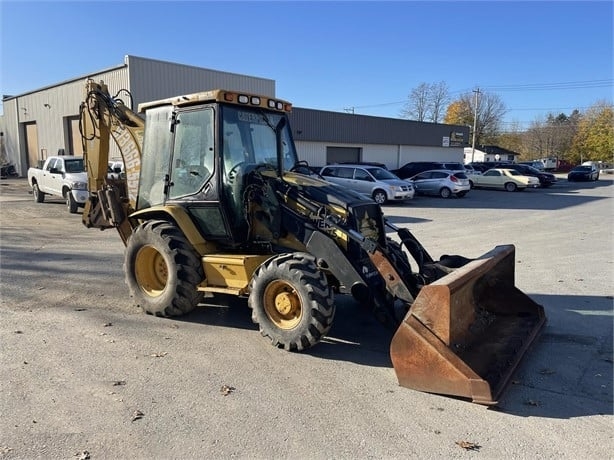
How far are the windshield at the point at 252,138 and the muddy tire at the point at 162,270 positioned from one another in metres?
1.12

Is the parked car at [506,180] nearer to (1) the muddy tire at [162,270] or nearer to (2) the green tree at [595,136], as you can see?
(1) the muddy tire at [162,270]

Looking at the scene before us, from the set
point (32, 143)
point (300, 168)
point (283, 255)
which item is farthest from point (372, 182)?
point (32, 143)

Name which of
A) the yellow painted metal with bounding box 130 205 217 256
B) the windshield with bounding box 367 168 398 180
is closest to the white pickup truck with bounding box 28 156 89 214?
the yellow painted metal with bounding box 130 205 217 256

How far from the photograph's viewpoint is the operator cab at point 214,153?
18.0 feet

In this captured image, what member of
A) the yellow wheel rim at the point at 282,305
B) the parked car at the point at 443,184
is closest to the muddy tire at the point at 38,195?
the yellow wheel rim at the point at 282,305

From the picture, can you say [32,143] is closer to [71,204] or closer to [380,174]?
[71,204]

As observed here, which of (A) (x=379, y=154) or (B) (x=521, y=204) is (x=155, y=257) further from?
(A) (x=379, y=154)

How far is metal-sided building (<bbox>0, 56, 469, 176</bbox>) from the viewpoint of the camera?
2281 centimetres

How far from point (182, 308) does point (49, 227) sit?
31.8 ft

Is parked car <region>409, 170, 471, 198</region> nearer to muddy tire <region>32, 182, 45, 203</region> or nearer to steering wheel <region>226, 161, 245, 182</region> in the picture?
muddy tire <region>32, 182, 45, 203</region>

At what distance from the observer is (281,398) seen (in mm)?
4043

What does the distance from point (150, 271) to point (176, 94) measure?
19333 mm

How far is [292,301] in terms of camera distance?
16.0 ft

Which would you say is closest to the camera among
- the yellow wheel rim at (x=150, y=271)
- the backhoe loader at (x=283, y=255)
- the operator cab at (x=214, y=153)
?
the backhoe loader at (x=283, y=255)
